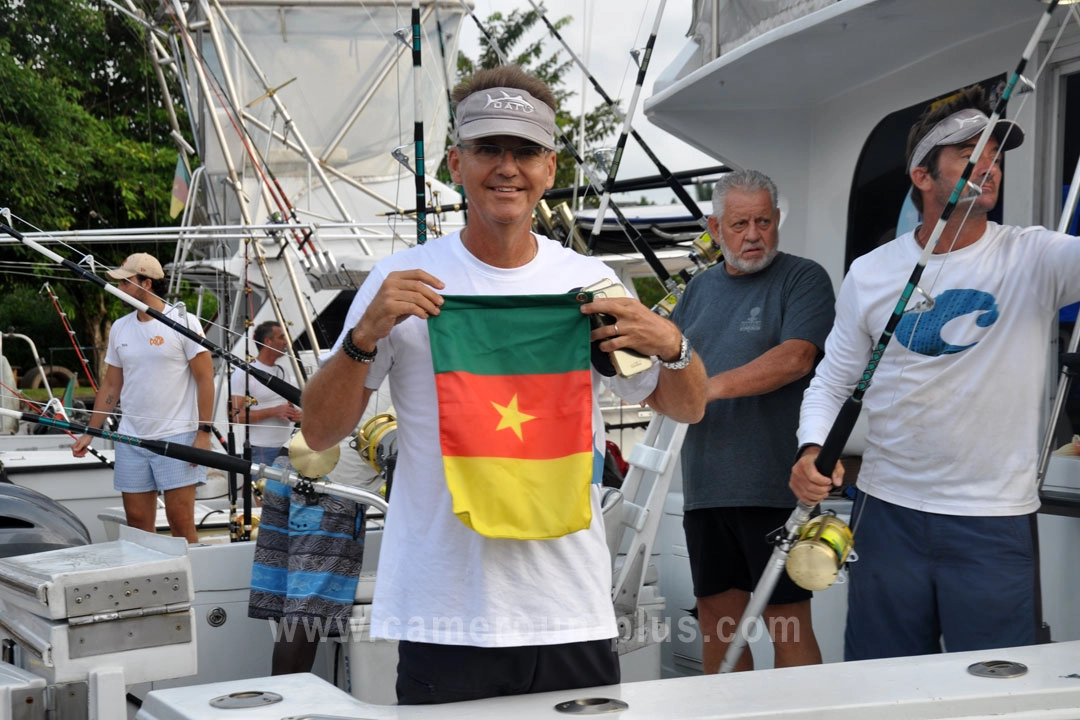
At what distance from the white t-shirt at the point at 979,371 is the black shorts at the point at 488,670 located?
3.87 ft

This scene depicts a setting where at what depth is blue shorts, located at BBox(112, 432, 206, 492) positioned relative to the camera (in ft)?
20.8

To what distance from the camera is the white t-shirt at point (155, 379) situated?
670 centimetres

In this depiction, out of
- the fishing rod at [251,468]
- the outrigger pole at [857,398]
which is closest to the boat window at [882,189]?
the outrigger pole at [857,398]

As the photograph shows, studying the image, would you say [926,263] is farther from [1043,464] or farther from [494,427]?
[494,427]

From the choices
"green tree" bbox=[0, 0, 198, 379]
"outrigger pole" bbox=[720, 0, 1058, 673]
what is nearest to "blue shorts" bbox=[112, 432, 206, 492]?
"outrigger pole" bbox=[720, 0, 1058, 673]

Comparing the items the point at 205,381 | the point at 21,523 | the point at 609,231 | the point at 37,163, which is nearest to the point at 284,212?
the point at 205,381

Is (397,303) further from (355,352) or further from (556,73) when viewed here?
(556,73)

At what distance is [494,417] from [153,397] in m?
4.82

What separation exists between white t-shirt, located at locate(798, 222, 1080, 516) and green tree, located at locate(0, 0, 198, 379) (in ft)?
51.1

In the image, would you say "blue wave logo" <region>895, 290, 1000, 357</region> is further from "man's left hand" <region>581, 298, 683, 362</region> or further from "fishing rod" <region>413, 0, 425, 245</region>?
"fishing rod" <region>413, 0, 425, 245</region>

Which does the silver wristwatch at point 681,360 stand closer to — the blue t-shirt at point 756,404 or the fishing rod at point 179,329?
the blue t-shirt at point 756,404

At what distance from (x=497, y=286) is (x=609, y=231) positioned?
8822mm

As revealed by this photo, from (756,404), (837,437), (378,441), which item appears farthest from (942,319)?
(378,441)

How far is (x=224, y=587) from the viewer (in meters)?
4.67
